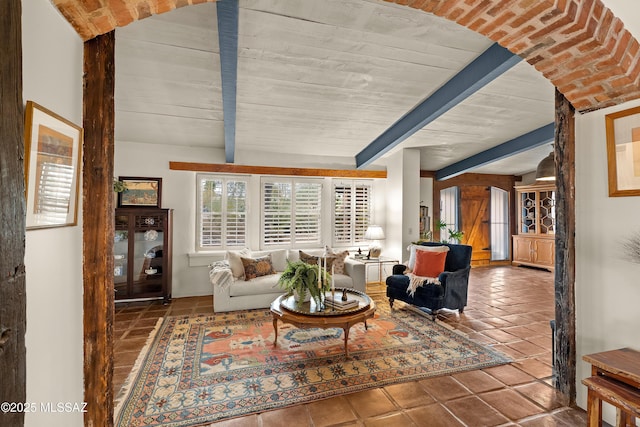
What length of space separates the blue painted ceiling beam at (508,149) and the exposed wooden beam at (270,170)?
→ 1777mm

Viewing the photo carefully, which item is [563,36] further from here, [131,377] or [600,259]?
[131,377]

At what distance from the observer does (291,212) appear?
578cm

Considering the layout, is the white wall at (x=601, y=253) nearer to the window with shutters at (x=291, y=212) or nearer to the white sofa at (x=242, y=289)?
the white sofa at (x=242, y=289)

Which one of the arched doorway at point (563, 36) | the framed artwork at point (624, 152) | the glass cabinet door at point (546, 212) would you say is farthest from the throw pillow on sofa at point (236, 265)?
the glass cabinet door at point (546, 212)

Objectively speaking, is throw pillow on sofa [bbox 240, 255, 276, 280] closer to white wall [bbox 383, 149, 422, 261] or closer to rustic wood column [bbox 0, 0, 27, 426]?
white wall [bbox 383, 149, 422, 261]

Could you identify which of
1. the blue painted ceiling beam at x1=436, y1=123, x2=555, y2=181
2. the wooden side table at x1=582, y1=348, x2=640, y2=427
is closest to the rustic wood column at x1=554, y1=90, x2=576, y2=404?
the wooden side table at x1=582, y1=348, x2=640, y2=427

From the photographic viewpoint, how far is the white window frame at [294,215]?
5582mm

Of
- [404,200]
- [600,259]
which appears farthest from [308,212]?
[600,259]

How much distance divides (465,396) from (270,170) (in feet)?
14.5

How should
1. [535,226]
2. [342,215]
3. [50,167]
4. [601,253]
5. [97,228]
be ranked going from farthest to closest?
[535,226]
[342,215]
[601,253]
[97,228]
[50,167]

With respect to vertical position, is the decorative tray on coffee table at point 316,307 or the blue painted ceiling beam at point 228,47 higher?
the blue painted ceiling beam at point 228,47

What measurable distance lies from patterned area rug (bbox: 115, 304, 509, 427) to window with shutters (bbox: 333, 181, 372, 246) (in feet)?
7.93

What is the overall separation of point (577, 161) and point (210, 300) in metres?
4.91

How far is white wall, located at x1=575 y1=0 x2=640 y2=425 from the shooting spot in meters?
1.93
